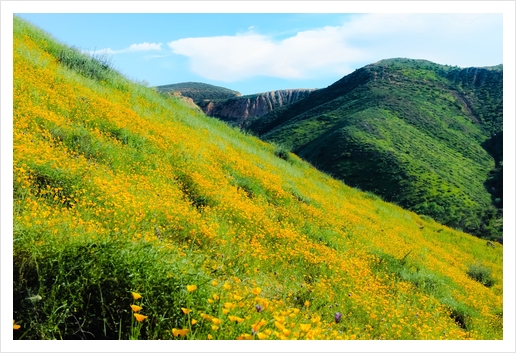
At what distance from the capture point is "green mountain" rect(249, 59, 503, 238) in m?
42.2

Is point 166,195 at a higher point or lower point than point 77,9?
lower

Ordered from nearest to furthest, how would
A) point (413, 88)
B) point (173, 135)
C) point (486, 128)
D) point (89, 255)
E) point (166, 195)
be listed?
point (89, 255) → point (166, 195) → point (173, 135) → point (486, 128) → point (413, 88)

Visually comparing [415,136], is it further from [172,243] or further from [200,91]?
[200,91]

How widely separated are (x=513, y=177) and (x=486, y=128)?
82.5 meters

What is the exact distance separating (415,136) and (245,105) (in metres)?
103

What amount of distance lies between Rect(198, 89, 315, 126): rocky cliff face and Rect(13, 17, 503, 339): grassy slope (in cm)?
12725

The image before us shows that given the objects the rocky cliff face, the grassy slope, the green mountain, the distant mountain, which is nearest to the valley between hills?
the green mountain

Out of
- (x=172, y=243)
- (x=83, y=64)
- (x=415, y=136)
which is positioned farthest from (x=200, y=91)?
(x=172, y=243)

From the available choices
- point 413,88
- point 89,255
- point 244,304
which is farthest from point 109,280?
point 413,88

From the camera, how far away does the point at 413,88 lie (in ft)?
283

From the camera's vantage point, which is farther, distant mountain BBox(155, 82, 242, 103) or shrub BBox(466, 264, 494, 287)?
distant mountain BBox(155, 82, 242, 103)

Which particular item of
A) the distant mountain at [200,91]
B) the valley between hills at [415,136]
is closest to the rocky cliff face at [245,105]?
the distant mountain at [200,91]

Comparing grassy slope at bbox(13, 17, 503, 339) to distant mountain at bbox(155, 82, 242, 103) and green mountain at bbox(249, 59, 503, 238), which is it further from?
distant mountain at bbox(155, 82, 242, 103)

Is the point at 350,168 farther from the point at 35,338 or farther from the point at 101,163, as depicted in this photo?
the point at 35,338
